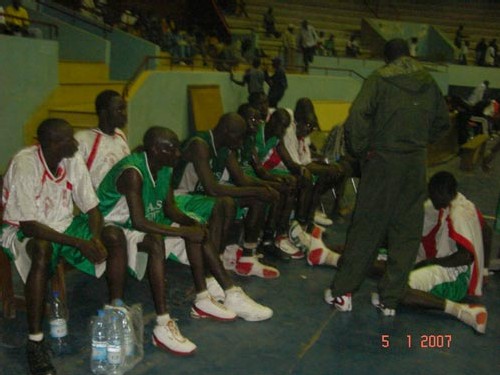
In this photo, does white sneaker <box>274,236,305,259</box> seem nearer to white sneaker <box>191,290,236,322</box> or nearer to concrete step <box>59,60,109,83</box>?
white sneaker <box>191,290,236,322</box>

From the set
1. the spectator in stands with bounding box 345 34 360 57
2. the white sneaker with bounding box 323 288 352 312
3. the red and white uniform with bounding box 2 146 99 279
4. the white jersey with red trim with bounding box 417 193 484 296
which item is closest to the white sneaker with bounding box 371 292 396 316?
the white sneaker with bounding box 323 288 352 312

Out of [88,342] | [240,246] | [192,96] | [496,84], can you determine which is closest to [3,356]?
[88,342]

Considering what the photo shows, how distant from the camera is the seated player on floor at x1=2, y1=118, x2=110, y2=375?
9.11ft

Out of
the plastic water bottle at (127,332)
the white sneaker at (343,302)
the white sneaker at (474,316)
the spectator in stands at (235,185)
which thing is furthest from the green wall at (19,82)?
the white sneaker at (474,316)

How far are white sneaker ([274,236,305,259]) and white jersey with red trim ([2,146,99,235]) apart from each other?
1.89m

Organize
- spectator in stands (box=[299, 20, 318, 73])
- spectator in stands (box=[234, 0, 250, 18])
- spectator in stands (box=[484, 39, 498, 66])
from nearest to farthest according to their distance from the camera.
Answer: spectator in stands (box=[299, 20, 318, 73])
spectator in stands (box=[234, 0, 250, 18])
spectator in stands (box=[484, 39, 498, 66])

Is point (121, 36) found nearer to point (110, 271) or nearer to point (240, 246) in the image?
point (240, 246)

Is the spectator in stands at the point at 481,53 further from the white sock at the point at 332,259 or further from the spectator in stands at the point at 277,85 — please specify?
the white sock at the point at 332,259

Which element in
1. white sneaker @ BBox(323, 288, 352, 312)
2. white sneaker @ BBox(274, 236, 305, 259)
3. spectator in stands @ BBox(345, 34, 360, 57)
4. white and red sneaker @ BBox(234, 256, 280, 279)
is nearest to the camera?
white sneaker @ BBox(323, 288, 352, 312)

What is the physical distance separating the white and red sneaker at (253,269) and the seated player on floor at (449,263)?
1.71ft

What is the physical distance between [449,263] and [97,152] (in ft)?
7.59

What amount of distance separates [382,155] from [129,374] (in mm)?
1751

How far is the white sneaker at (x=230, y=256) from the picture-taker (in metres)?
4.25

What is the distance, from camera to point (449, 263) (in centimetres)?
373
